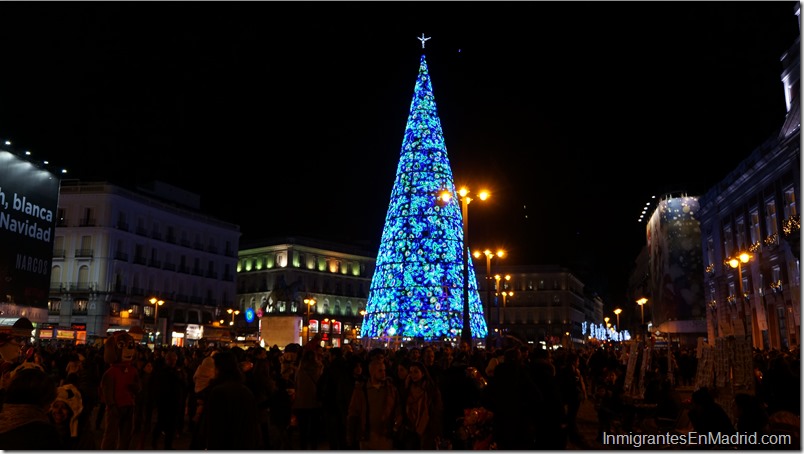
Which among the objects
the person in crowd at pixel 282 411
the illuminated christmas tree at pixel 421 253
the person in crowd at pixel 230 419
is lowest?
the person in crowd at pixel 282 411

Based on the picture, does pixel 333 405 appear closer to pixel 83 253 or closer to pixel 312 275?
pixel 83 253

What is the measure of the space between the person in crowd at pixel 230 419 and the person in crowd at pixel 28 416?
150 centimetres

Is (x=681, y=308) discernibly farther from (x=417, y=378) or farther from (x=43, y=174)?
(x=417, y=378)

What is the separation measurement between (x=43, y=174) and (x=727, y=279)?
38534 millimetres

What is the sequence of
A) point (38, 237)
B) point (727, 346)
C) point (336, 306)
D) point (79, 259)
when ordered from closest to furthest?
point (727, 346) < point (38, 237) < point (79, 259) < point (336, 306)

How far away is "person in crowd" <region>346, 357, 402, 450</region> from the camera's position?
7.99 metres

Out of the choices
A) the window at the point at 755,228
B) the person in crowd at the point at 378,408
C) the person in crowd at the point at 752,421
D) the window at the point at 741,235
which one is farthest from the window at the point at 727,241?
the person in crowd at the point at 378,408

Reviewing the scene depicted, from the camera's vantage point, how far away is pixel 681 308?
53219mm

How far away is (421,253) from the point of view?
28.0 m

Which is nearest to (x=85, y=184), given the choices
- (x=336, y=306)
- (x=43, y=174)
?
(x=43, y=174)

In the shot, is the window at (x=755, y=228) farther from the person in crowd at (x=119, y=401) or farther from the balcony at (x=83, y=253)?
the balcony at (x=83, y=253)

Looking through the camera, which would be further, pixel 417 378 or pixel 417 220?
pixel 417 220

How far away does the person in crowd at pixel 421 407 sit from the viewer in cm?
802

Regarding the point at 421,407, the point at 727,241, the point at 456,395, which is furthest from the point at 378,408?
the point at 727,241
